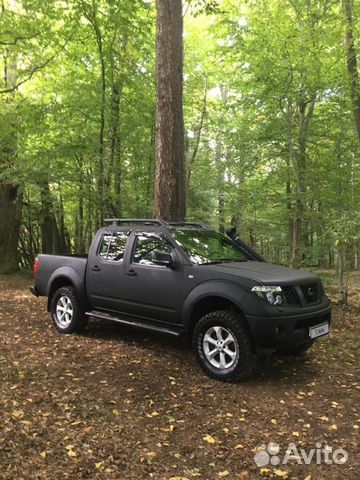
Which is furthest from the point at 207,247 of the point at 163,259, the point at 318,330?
the point at 318,330

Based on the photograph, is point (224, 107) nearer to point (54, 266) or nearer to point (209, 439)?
point (54, 266)

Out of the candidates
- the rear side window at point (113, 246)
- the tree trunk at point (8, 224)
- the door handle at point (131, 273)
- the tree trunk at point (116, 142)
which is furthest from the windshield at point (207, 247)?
the tree trunk at point (8, 224)

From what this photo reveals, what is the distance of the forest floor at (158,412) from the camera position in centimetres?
329

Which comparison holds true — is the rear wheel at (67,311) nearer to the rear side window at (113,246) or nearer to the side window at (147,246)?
the rear side window at (113,246)

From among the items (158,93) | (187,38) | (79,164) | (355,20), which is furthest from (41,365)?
(187,38)

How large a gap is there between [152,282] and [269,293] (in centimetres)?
175

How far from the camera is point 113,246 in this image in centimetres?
665

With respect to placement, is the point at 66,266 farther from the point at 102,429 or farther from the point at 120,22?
the point at 120,22

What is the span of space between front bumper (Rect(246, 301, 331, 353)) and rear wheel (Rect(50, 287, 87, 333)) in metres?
3.24

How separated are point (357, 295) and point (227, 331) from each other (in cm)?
921

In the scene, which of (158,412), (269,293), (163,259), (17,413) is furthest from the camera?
(163,259)

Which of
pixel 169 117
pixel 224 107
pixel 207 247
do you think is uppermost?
pixel 224 107

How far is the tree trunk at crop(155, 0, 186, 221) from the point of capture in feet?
25.4

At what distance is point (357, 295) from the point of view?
12789 millimetres
